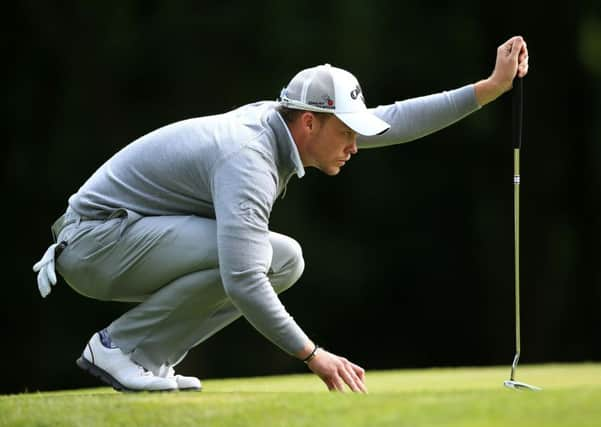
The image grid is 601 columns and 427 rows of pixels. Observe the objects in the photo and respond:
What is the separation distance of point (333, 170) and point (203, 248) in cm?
41

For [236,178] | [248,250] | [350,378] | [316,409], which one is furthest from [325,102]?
[316,409]

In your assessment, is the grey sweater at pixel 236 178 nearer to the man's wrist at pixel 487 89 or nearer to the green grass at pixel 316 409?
the man's wrist at pixel 487 89

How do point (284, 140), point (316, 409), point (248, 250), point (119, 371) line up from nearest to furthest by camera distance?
point (316, 409), point (248, 250), point (284, 140), point (119, 371)

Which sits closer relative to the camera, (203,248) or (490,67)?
(203,248)

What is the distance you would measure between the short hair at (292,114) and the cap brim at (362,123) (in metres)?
0.04

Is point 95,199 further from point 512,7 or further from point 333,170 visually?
point 512,7

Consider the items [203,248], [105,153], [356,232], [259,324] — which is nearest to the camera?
[259,324]

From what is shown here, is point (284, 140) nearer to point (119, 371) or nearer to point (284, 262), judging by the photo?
point (284, 262)

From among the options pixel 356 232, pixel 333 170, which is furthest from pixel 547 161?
pixel 333 170

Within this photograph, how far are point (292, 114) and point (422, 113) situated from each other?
55 cm

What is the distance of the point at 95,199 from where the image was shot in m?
3.58

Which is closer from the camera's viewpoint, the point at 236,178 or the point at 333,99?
the point at 236,178

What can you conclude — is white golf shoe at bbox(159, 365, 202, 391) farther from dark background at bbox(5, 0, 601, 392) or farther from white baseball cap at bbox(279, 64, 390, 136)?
dark background at bbox(5, 0, 601, 392)

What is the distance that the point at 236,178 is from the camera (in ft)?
10.6
